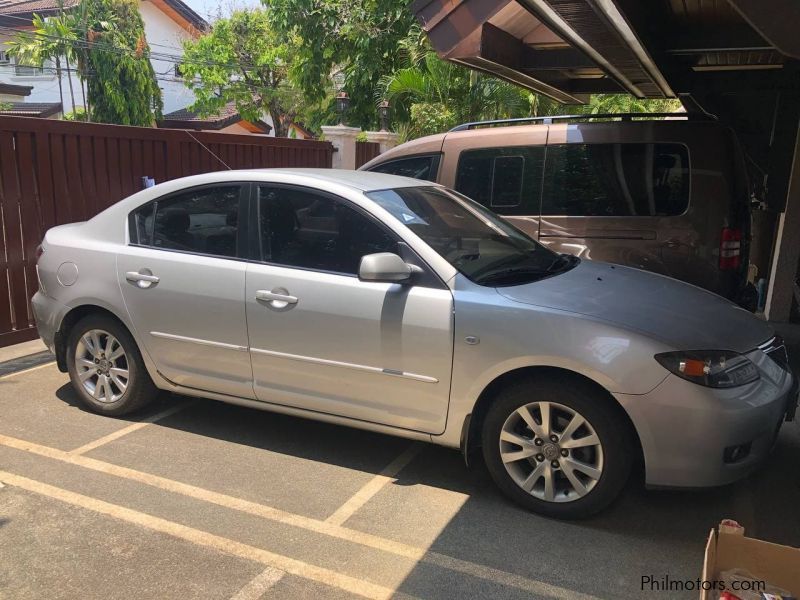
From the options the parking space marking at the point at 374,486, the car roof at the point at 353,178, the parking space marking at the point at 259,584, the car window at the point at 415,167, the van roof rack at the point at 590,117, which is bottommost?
the parking space marking at the point at 374,486

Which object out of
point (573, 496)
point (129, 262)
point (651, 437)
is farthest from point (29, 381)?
point (651, 437)

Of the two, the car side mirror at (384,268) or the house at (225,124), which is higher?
the house at (225,124)

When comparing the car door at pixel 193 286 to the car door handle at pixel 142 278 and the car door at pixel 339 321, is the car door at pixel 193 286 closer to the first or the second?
the car door handle at pixel 142 278

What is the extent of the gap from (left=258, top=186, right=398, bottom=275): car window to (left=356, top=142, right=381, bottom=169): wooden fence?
9.36m

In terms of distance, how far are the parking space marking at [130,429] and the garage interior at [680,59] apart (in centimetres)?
363

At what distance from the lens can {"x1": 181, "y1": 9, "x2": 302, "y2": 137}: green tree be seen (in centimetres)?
2977

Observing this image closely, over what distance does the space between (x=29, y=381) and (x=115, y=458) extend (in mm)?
1923

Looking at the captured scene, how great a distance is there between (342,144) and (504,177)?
23.4ft

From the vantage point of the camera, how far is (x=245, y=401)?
4.34 metres

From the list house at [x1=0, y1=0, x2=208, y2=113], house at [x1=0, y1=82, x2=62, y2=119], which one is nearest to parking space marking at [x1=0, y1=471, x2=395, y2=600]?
house at [x1=0, y1=82, x2=62, y2=119]

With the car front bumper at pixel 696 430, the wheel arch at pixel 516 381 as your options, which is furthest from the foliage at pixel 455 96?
the car front bumper at pixel 696 430

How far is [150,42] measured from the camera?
120 feet

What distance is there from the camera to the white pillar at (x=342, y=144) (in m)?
13.0

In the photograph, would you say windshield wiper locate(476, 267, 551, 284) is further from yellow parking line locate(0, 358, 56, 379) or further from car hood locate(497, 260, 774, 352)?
yellow parking line locate(0, 358, 56, 379)
